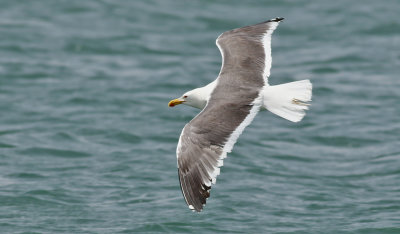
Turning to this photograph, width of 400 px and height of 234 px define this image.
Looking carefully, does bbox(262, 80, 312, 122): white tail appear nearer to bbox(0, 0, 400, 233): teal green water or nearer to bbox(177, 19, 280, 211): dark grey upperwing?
bbox(177, 19, 280, 211): dark grey upperwing

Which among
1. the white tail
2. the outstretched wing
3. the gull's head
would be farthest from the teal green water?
the outstretched wing

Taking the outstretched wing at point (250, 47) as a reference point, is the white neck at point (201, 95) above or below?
below

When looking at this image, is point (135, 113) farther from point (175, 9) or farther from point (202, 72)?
point (175, 9)

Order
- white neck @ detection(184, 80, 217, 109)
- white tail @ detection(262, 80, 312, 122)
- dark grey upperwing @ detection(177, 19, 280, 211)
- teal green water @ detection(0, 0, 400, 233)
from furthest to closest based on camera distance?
teal green water @ detection(0, 0, 400, 233)
white neck @ detection(184, 80, 217, 109)
white tail @ detection(262, 80, 312, 122)
dark grey upperwing @ detection(177, 19, 280, 211)

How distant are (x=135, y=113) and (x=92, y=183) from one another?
9.15ft

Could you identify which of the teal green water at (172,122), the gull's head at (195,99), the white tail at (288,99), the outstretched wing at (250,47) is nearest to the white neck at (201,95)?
the gull's head at (195,99)

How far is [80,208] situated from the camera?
884cm

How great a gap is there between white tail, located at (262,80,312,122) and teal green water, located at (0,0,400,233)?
1.36 metres

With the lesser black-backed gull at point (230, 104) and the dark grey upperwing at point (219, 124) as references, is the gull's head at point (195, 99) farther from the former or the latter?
the dark grey upperwing at point (219, 124)

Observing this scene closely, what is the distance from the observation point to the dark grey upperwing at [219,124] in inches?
274

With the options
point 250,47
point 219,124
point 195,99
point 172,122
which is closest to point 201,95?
point 195,99

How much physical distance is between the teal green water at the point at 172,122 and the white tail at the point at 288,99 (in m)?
1.36

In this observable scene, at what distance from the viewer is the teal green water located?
8.81 metres

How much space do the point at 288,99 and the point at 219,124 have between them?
2.81 feet
